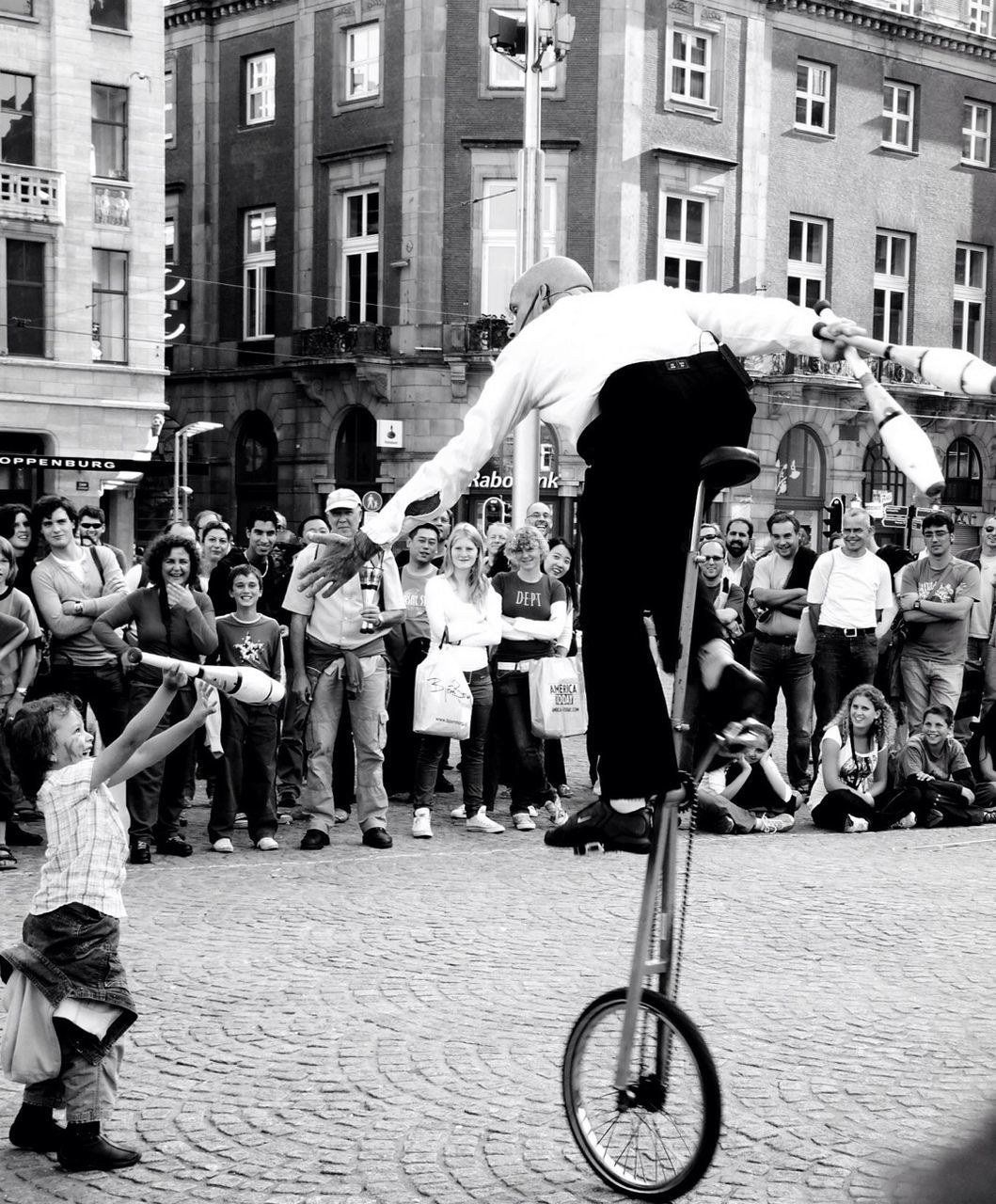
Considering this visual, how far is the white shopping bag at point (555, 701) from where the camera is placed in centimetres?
1045

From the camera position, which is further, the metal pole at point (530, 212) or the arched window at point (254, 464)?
the arched window at point (254, 464)

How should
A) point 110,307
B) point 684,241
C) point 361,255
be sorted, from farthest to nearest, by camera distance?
point 361,255, point 684,241, point 110,307

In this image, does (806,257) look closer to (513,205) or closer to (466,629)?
(513,205)

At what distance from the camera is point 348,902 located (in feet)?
26.9

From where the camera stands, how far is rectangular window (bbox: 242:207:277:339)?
38281mm

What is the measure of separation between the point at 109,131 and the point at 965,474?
22.9 m

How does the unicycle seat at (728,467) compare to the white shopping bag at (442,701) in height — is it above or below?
above

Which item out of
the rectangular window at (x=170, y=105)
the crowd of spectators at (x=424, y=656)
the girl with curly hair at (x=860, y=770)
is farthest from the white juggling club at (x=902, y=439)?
the rectangular window at (x=170, y=105)

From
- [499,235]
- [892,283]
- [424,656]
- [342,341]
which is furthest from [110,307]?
[424,656]

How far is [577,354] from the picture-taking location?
4.00 meters

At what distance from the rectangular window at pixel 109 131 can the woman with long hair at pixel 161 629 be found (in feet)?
81.1

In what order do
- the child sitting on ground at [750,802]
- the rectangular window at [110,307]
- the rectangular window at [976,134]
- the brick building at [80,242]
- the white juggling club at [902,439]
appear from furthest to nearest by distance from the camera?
the rectangular window at [976,134] < the rectangular window at [110,307] < the brick building at [80,242] < the child sitting on ground at [750,802] < the white juggling club at [902,439]

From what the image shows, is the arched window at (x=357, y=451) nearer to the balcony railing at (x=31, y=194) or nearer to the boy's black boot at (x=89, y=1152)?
the balcony railing at (x=31, y=194)

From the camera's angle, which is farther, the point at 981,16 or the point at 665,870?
the point at 981,16
